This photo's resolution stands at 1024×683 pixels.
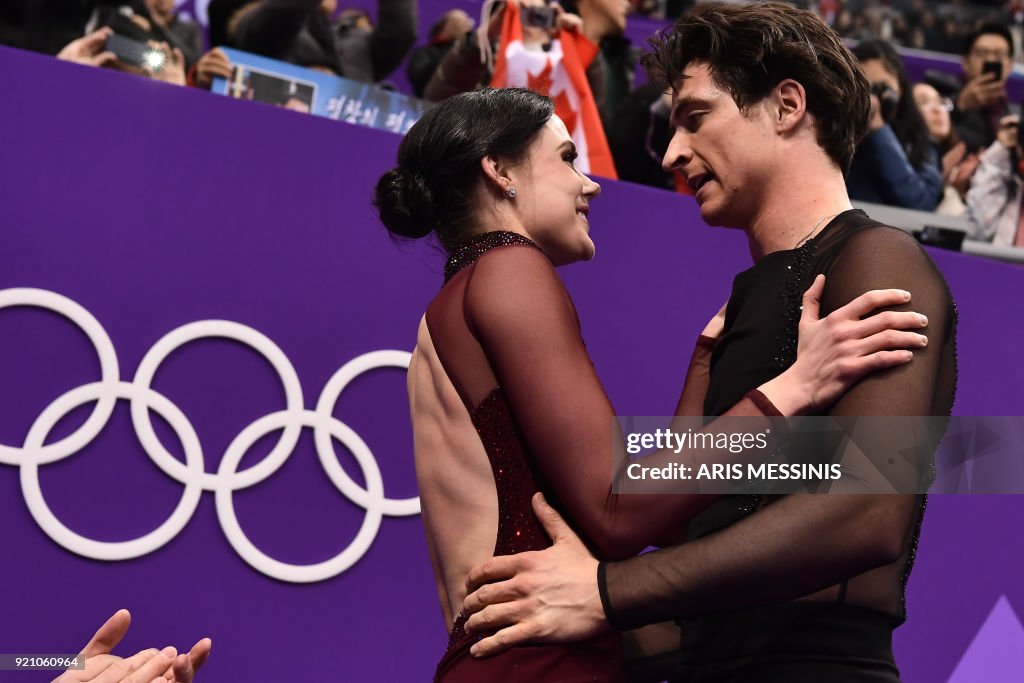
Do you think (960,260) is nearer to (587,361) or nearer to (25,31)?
(587,361)

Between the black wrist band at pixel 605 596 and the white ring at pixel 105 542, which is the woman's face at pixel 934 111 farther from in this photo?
the black wrist band at pixel 605 596

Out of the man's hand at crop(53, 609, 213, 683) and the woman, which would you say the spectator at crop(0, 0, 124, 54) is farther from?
the man's hand at crop(53, 609, 213, 683)

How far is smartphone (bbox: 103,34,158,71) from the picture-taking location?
134 inches

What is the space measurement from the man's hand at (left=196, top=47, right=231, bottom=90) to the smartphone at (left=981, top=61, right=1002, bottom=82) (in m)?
4.03

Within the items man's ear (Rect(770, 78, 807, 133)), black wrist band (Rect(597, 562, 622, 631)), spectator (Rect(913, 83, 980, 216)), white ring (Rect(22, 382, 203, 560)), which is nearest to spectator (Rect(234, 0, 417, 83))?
→ white ring (Rect(22, 382, 203, 560))

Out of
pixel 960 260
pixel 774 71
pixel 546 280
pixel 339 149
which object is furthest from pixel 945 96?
pixel 546 280

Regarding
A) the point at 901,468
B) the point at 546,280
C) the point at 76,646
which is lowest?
the point at 76,646

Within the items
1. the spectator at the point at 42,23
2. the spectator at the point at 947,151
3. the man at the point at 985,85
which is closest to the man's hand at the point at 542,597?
the spectator at the point at 42,23

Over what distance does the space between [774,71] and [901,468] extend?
76cm

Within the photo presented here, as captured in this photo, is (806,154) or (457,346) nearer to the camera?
(457,346)

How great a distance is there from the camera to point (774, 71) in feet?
6.54

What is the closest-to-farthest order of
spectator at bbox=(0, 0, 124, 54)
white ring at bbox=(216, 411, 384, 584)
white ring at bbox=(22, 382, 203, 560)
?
1. white ring at bbox=(22, 382, 203, 560)
2. white ring at bbox=(216, 411, 384, 584)
3. spectator at bbox=(0, 0, 124, 54)

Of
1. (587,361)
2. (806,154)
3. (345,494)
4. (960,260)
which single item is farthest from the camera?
(960,260)

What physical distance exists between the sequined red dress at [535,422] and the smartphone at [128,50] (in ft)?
6.42
